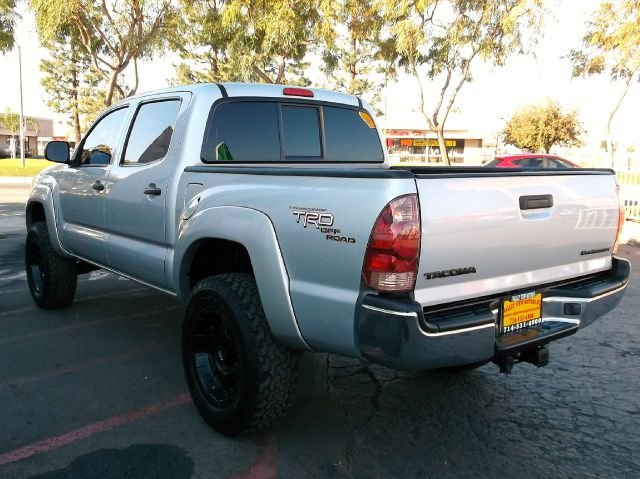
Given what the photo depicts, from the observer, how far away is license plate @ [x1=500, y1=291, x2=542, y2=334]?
2.69 meters

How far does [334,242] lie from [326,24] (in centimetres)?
1551

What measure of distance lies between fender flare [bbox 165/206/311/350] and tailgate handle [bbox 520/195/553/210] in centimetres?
117

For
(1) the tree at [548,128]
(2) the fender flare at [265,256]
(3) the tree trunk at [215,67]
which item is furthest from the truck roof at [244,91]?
(1) the tree at [548,128]

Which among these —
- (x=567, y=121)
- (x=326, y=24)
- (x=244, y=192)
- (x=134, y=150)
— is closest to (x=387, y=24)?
(x=326, y=24)

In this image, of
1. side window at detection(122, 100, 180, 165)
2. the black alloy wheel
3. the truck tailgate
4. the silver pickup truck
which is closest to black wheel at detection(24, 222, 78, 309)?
the silver pickup truck

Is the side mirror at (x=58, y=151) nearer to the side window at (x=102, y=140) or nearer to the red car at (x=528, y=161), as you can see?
the side window at (x=102, y=140)

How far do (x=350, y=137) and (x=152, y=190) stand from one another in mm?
1635

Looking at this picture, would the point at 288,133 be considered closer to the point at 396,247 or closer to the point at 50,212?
the point at 396,247

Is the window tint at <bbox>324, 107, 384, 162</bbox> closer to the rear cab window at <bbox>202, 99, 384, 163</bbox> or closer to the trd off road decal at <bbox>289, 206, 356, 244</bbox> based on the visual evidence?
the rear cab window at <bbox>202, 99, 384, 163</bbox>

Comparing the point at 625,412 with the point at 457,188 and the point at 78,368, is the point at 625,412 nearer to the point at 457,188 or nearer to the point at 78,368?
the point at 457,188

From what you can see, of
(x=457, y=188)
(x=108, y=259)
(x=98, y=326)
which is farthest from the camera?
(x=98, y=326)

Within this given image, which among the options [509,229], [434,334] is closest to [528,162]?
[509,229]

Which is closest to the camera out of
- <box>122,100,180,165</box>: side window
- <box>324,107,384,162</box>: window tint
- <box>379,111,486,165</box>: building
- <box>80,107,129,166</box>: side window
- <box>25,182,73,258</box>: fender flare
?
<box>122,100,180,165</box>: side window

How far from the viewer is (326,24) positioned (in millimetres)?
16609
